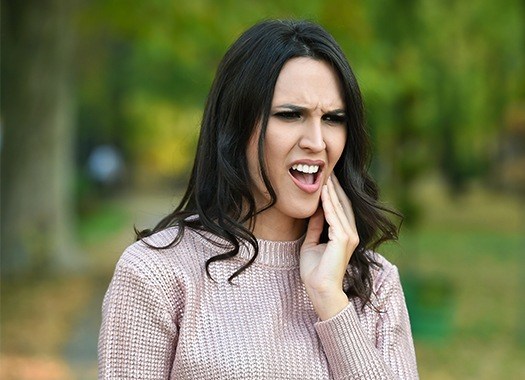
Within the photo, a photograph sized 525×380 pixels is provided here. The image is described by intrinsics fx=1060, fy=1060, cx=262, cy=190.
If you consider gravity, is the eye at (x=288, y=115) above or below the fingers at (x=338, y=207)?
above

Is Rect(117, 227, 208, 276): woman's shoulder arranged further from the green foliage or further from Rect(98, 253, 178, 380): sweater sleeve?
the green foliage

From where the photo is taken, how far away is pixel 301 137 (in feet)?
8.95

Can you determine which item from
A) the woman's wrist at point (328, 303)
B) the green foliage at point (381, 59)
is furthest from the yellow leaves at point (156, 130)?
the woman's wrist at point (328, 303)

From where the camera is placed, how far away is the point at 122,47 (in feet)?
98.5

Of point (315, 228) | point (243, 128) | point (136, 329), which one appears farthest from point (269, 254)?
point (136, 329)

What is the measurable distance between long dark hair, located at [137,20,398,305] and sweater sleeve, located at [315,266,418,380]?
0.32 ft

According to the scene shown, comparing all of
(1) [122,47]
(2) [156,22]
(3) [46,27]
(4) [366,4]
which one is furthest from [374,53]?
(1) [122,47]

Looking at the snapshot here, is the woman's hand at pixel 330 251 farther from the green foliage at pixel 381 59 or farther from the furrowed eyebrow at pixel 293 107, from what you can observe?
the green foliage at pixel 381 59

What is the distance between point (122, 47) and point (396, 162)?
58.9ft

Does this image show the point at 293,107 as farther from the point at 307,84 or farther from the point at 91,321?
the point at 91,321

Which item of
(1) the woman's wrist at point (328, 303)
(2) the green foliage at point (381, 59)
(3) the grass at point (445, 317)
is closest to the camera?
(1) the woman's wrist at point (328, 303)

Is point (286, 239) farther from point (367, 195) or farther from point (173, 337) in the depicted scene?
point (173, 337)

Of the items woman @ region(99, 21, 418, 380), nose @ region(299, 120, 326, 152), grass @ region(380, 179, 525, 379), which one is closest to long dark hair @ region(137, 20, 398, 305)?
woman @ region(99, 21, 418, 380)

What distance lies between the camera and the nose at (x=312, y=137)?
2.71 metres
